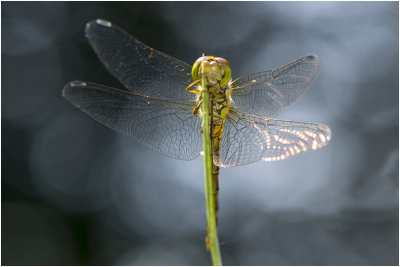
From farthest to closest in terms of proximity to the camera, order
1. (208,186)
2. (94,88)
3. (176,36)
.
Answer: (176,36), (94,88), (208,186)

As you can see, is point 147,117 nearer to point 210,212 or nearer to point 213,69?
point 213,69

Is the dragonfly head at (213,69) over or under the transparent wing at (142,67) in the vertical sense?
under

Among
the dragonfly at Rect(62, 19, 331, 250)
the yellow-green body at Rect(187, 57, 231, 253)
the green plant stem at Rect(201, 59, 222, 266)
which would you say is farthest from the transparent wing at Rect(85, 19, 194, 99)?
the green plant stem at Rect(201, 59, 222, 266)

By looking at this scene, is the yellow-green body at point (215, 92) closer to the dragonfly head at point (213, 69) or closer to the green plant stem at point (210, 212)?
the dragonfly head at point (213, 69)

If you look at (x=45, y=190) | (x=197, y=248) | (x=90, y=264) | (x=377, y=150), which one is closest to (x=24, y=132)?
(x=45, y=190)

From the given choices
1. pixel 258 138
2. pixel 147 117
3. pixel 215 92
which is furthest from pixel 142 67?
pixel 258 138

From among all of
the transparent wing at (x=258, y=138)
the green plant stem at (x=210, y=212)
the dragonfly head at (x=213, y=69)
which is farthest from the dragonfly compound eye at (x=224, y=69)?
the green plant stem at (x=210, y=212)

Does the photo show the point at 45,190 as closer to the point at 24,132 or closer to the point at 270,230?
the point at 24,132
